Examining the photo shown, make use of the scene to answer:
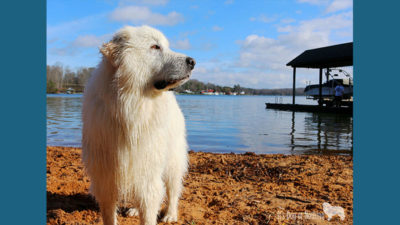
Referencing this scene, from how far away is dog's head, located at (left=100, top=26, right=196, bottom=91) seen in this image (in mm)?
2510

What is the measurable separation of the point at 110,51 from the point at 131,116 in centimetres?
60

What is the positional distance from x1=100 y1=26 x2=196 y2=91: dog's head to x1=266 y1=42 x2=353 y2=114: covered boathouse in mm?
22255

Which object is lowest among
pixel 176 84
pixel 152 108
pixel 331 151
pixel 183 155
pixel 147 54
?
pixel 331 151

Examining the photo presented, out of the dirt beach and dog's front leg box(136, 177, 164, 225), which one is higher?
dog's front leg box(136, 177, 164, 225)

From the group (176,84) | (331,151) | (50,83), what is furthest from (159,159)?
(50,83)

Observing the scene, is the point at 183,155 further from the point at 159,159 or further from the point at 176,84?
the point at 176,84

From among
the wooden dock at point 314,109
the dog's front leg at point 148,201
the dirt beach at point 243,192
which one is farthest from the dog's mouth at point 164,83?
the wooden dock at point 314,109

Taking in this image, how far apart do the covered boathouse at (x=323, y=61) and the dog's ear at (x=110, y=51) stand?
22.6 meters

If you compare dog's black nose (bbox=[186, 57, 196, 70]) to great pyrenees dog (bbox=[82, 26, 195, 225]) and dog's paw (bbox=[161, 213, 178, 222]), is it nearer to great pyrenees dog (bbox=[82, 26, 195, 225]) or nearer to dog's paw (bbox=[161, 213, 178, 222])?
great pyrenees dog (bbox=[82, 26, 195, 225])

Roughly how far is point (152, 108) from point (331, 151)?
811cm

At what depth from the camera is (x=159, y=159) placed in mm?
2916

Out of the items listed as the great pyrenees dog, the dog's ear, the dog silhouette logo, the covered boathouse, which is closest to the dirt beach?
the dog silhouette logo

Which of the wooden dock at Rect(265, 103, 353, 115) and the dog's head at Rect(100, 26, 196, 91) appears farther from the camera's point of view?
the wooden dock at Rect(265, 103, 353, 115)

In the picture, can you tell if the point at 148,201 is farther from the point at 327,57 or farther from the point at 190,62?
the point at 327,57
